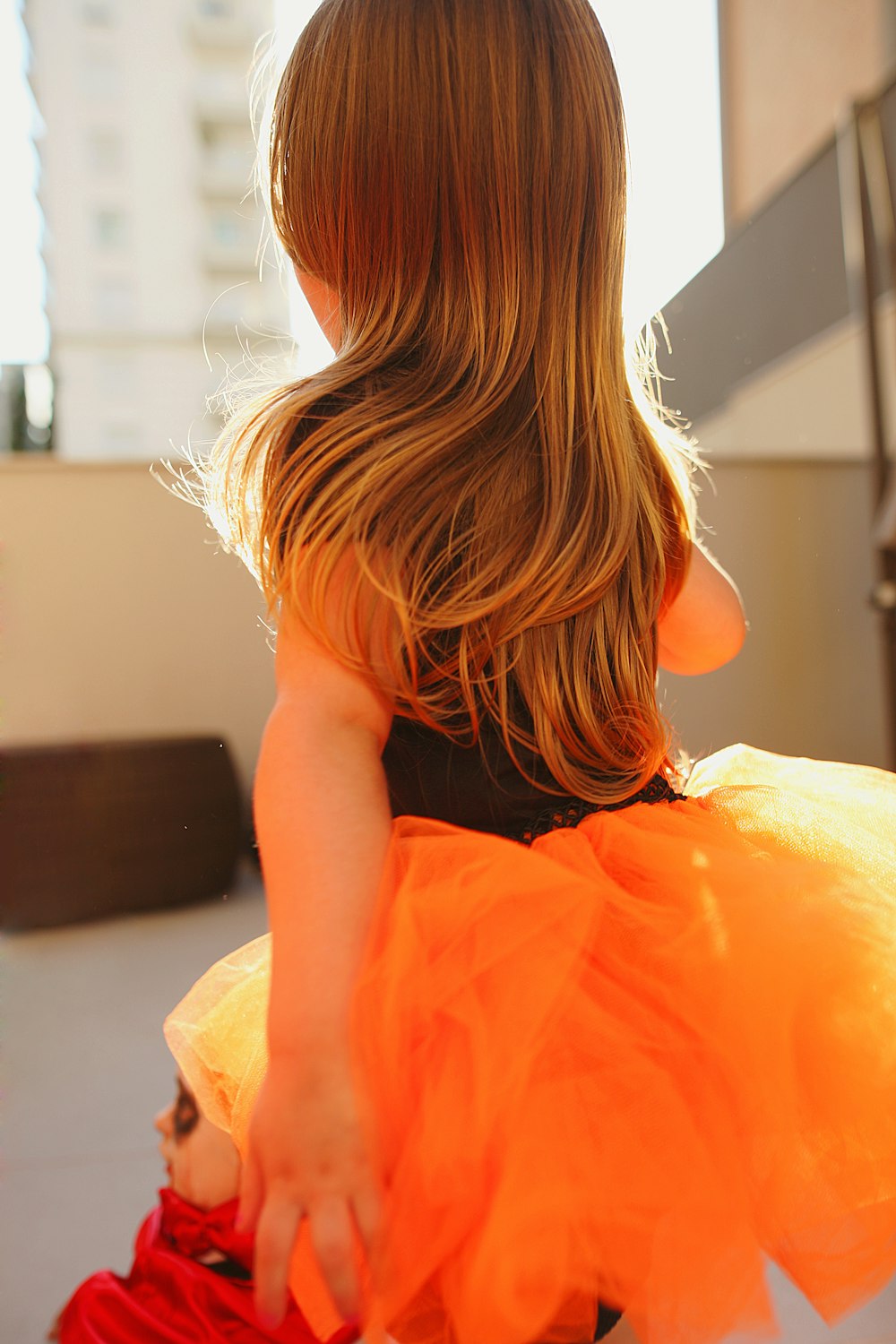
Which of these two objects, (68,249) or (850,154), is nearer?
(68,249)

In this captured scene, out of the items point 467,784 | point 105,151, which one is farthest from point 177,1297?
point 105,151

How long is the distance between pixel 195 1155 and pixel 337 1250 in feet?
1.25

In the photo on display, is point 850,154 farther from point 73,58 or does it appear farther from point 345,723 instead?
point 345,723

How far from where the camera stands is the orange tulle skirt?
14.9 inches

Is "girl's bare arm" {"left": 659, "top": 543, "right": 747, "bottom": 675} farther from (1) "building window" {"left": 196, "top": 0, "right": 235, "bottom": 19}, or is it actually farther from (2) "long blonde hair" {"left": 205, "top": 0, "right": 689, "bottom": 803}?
(1) "building window" {"left": 196, "top": 0, "right": 235, "bottom": 19}

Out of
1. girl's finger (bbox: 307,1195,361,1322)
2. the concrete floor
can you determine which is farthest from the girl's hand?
the concrete floor

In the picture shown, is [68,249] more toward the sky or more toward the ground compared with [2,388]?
more toward the sky

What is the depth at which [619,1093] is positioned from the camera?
0.40 meters

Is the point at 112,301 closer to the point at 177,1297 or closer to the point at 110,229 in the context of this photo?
the point at 110,229

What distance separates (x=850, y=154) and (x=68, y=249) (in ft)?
2.40

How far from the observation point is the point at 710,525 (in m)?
0.92

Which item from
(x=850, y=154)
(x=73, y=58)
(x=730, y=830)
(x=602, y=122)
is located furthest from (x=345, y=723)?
(x=850, y=154)

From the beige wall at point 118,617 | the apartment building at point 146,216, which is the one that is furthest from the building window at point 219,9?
the beige wall at point 118,617

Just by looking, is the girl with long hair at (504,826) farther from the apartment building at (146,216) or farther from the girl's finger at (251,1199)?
the apartment building at (146,216)
